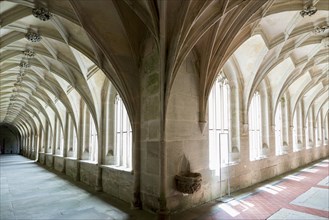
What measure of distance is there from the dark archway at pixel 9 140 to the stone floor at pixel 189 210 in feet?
101

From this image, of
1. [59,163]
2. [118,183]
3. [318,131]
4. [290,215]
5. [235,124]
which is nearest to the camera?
[290,215]

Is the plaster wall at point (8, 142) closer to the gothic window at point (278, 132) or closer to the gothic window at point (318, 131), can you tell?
the gothic window at point (278, 132)

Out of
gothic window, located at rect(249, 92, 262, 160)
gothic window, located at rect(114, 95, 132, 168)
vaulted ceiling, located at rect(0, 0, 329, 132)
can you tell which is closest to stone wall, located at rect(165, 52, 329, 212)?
vaulted ceiling, located at rect(0, 0, 329, 132)

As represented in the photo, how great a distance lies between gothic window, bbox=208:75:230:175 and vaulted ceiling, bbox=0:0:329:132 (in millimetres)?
782

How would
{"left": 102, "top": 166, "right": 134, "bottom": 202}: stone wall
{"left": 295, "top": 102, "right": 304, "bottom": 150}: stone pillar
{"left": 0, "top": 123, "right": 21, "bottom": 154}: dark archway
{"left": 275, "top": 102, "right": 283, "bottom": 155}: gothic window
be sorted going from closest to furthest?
{"left": 102, "top": 166, "right": 134, "bottom": 202}: stone wall < {"left": 275, "top": 102, "right": 283, "bottom": 155}: gothic window < {"left": 295, "top": 102, "right": 304, "bottom": 150}: stone pillar < {"left": 0, "top": 123, "right": 21, "bottom": 154}: dark archway

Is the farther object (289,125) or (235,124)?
(289,125)

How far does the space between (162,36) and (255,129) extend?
5.85 meters

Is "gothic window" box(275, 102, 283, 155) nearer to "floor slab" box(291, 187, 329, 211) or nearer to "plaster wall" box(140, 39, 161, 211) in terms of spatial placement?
"floor slab" box(291, 187, 329, 211)

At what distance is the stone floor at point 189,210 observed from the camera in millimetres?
4270

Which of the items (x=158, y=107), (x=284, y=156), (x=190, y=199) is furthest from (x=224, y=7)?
(x=284, y=156)

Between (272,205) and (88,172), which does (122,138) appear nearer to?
(88,172)

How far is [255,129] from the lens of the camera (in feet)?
26.6

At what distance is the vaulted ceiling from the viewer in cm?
393

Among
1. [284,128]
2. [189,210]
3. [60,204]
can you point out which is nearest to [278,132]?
[284,128]
